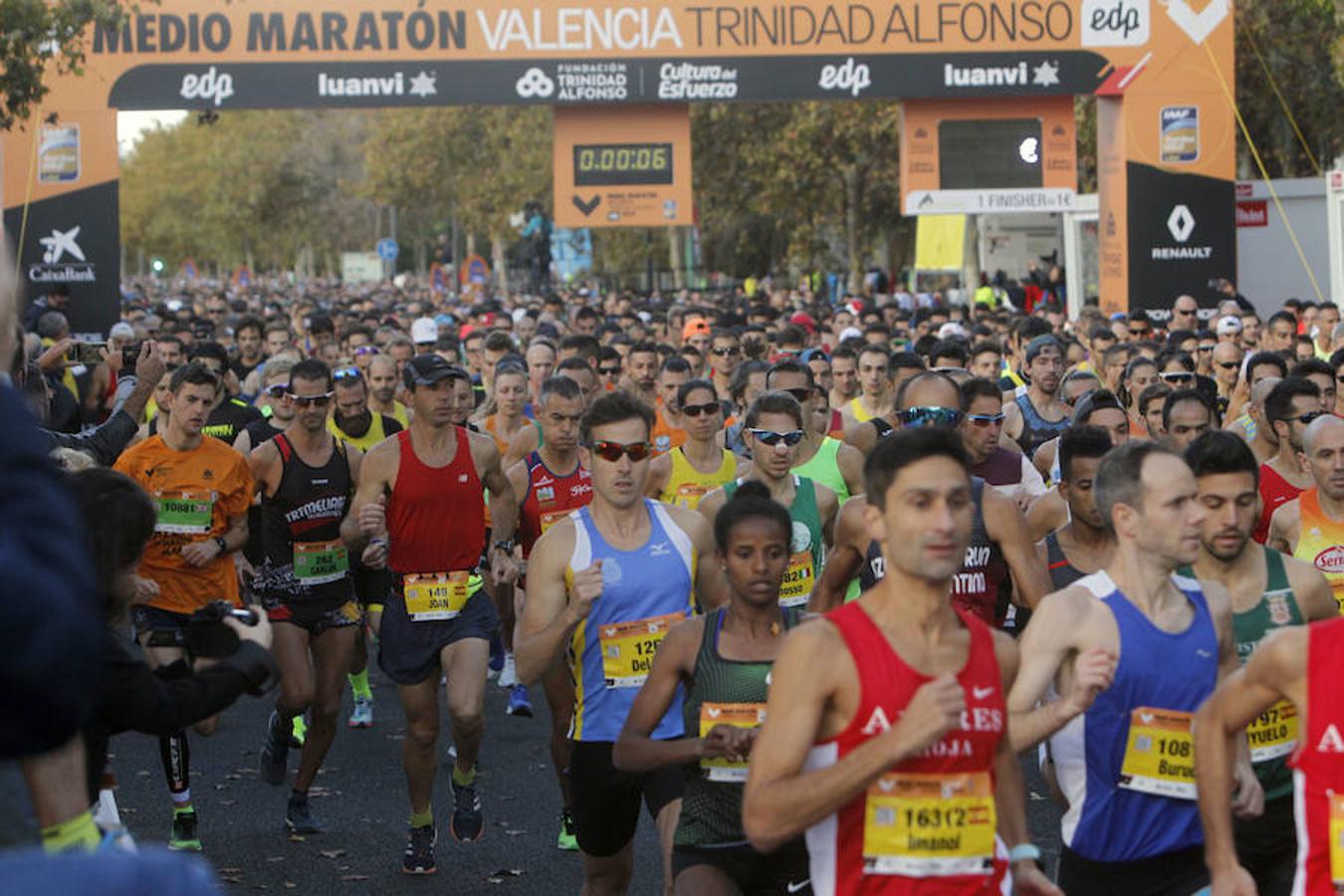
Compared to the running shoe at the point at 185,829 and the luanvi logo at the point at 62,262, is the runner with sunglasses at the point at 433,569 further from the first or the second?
the luanvi logo at the point at 62,262

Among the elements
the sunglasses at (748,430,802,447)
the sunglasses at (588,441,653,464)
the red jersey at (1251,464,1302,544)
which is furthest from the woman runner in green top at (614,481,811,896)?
the red jersey at (1251,464,1302,544)

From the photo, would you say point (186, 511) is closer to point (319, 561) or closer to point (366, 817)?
point (319, 561)

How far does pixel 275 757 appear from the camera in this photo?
9820 mm

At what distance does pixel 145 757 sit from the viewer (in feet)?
34.9

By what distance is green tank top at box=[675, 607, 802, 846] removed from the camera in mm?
5770

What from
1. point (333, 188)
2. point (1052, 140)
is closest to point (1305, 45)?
point (1052, 140)

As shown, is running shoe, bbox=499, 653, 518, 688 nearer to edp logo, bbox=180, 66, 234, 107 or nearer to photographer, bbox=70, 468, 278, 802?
photographer, bbox=70, 468, 278, 802

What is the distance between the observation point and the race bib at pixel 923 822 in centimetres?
418

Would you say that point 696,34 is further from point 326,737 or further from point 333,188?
point 333,188

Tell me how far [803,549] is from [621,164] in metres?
17.1

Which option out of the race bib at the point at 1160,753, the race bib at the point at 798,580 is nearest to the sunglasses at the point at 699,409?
the race bib at the point at 798,580

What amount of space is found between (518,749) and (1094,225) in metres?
25.4

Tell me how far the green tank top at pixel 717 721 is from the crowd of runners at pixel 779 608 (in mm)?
11

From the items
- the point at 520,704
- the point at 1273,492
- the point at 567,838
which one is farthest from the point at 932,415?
the point at 520,704
